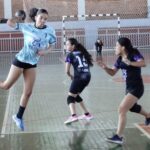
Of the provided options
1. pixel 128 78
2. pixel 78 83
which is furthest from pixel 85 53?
pixel 128 78

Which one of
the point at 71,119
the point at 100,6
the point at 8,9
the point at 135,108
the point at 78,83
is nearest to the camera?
the point at 135,108

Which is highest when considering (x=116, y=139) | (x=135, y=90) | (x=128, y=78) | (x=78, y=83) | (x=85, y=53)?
(x=85, y=53)

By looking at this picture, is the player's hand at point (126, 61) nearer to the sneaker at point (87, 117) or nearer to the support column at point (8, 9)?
the sneaker at point (87, 117)

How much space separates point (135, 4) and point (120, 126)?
34790mm

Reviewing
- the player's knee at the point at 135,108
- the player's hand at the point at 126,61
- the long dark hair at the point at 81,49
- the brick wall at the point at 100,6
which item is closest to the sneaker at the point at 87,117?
the long dark hair at the point at 81,49

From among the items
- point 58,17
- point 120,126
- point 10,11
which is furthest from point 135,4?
point 120,126

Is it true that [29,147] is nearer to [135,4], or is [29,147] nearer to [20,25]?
[20,25]

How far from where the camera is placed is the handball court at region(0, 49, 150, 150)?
7910 mm

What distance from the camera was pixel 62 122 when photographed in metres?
9.78

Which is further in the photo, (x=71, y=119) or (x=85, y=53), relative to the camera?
(x=85, y=53)

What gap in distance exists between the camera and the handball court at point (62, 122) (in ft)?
26.0

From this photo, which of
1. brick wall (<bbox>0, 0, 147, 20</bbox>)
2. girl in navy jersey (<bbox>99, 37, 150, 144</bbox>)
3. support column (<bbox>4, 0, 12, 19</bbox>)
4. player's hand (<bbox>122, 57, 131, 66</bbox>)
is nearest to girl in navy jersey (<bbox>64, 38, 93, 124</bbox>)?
girl in navy jersey (<bbox>99, 37, 150, 144</bbox>)

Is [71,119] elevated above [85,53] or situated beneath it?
situated beneath

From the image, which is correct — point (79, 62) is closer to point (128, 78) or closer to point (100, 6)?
point (128, 78)
